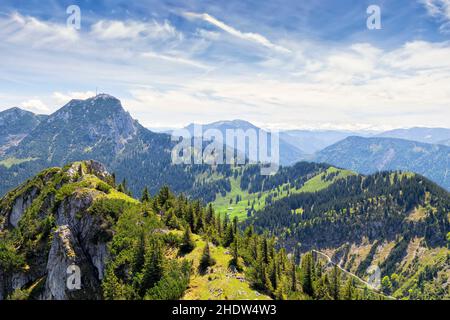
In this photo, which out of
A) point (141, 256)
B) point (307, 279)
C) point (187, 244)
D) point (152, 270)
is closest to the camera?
point (152, 270)

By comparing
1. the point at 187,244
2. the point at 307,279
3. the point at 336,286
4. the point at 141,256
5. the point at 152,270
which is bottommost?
the point at 336,286

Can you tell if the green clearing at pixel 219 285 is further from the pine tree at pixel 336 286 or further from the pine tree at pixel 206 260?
the pine tree at pixel 336 286

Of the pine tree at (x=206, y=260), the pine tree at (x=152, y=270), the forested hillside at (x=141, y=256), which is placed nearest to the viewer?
the forested hillside at (x=141, y=256)

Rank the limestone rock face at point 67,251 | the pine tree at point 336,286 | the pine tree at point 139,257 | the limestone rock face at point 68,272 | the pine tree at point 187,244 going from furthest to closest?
the limestone rock face at point 67,251, the pine tree at point 187,244, the limestone rock face at point 68,272, the pine tree at point 139,257, the pine tree at point 336,286

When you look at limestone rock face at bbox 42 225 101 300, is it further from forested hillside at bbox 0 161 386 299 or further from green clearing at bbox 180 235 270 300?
green clearing at bbox 180 235 270 300

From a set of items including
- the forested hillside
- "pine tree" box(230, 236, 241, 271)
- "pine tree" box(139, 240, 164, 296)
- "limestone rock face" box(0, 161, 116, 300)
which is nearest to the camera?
the forested hillside

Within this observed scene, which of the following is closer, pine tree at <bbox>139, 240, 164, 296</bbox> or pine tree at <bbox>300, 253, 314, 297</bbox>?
pine tree at <bbox>139, 240, 164, 296</bbox>

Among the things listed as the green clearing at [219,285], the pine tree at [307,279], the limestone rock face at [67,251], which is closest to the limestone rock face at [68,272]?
the limestone rock face at [67,251]

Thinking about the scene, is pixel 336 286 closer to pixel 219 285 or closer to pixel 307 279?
pixel 307 279

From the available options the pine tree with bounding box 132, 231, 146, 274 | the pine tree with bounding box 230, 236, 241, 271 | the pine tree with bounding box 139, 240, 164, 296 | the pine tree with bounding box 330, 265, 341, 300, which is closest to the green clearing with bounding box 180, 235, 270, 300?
the pine tree with bounding box 230, 236, 241, 271

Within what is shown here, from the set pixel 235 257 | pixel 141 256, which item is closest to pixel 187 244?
pixel 141 256

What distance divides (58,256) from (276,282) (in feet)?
206

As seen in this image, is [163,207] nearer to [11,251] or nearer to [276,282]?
[11,251]
